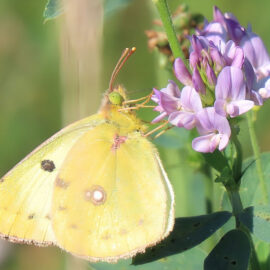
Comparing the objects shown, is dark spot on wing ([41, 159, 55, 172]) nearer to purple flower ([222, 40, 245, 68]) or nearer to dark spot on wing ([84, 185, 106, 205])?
dark spot on wing ([84, 185, 106, 205])

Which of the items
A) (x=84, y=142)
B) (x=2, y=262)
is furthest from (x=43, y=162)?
(x=2, y=262)

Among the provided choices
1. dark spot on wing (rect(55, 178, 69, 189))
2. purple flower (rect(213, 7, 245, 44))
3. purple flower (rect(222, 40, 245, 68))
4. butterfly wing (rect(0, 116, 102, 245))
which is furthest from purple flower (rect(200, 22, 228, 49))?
dark spot on wing (rect(55, 178, 69, 189))

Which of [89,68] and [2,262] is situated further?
[2,262]

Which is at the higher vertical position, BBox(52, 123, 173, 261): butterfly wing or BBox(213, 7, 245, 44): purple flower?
BBox(213, 7, 245, 44): purple flower

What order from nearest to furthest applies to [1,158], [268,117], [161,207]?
[161,207] < [268,117] < [1,158]

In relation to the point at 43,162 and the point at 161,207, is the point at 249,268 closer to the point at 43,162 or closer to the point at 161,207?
the point at 161,207

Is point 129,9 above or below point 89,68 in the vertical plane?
above
